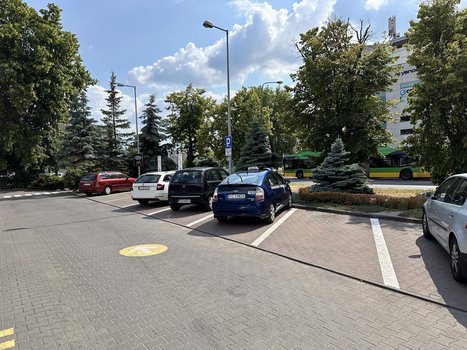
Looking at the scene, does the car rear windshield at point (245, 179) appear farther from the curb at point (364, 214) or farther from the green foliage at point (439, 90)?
the green foliage at point (439, 90)

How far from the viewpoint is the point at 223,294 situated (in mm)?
4586

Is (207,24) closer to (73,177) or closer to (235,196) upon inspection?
(235,196)

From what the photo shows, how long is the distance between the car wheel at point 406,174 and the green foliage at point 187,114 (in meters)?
23.2

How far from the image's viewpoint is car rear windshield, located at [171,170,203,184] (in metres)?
12.5

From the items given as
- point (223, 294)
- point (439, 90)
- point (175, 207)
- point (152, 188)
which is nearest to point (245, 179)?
point (175, 207)

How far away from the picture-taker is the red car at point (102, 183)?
2206cm

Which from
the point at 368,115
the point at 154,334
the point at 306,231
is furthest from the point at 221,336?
the point at 368,115

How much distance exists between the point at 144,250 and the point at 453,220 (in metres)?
5.75

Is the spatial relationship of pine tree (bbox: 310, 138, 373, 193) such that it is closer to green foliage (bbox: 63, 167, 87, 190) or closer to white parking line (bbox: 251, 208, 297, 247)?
white parking line (bbox: 251, 208, 297, 247)

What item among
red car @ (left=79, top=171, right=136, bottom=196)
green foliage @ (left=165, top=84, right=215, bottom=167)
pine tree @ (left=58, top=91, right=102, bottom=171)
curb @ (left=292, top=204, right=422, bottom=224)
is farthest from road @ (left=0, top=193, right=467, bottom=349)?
green foliage @ (left=165, top=84, right=215, bottom=167)

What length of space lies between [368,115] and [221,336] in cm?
1615

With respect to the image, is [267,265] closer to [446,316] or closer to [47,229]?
[446,316]

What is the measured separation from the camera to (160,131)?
1531 inches

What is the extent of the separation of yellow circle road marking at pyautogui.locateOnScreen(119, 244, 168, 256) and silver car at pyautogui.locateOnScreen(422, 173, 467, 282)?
526 cm
